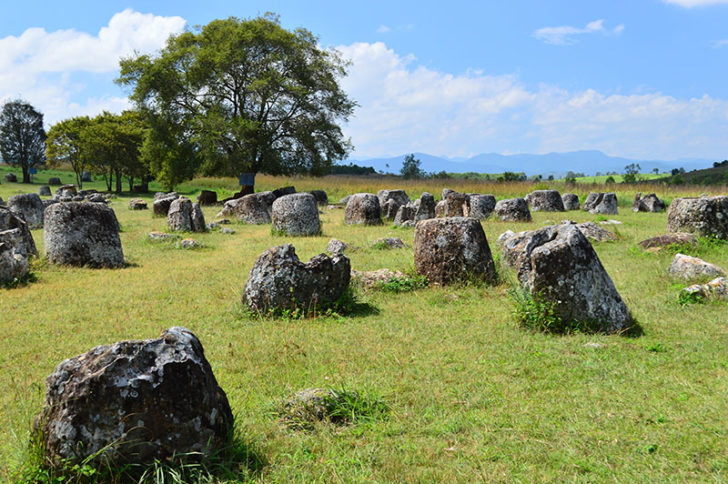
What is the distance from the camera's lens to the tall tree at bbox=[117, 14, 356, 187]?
3775cm

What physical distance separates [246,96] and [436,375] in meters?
37.7

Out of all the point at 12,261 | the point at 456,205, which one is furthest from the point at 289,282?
the point at 456,205

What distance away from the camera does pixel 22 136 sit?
6162cm

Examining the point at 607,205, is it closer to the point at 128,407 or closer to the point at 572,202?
the point at 572,202

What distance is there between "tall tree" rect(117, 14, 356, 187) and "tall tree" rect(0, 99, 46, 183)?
29.2m

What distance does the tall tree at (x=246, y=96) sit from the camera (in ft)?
124

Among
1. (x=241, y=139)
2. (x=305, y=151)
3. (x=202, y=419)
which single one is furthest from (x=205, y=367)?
(x=305, y=151)

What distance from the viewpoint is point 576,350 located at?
20.1 ft

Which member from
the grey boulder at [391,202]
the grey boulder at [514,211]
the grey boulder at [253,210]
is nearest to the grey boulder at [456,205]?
the grey boulder at [514,211]

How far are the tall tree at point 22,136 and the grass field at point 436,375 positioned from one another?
6062cm

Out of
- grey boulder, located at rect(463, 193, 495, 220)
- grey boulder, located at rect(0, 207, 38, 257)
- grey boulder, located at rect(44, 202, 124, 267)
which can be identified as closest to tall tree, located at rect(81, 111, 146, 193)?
grey boulder, located at rect(463, 193, 495, 220)

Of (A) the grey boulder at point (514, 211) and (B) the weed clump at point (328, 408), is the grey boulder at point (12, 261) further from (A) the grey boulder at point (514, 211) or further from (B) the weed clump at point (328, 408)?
(A) the grey boulder at point (514, 211)

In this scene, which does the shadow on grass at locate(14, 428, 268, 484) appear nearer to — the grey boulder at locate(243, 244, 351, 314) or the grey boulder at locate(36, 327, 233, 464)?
the grey boulder at locate(36, 327, 233, 464)

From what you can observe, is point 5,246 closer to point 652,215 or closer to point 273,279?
point 273,279
